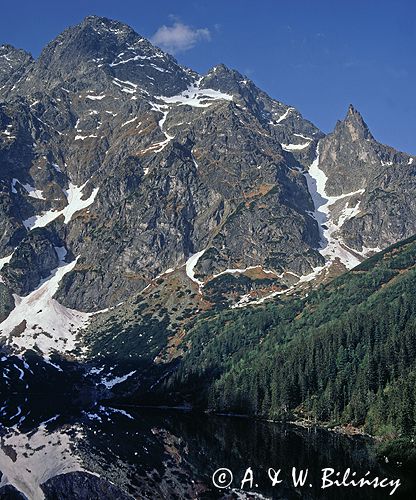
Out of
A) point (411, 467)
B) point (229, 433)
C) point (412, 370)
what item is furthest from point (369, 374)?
point (411, 467)

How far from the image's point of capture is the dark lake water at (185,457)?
76.9m

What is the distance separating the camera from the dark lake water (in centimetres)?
7694

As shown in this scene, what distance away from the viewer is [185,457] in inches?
3957

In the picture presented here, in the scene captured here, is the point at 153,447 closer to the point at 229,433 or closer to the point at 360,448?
the point at 229,433

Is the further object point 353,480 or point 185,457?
point 185,457

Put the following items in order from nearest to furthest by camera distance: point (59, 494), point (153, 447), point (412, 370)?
1. point (59, 494)
2. point (153, 447)
3. point (412, 370)

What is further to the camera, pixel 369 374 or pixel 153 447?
pixel 369 374

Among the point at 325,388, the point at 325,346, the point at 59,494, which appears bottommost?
the point at 59,494

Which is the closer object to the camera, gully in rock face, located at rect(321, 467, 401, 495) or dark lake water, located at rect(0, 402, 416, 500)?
gully in rock face, located at rect(321, 467, 401, 495)

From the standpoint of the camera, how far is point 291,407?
175250mm

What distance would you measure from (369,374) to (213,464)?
7781cm

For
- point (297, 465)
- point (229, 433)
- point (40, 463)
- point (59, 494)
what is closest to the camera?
point (59, 494)

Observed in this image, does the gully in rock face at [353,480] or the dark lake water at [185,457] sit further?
the dark lake water at [185,457]

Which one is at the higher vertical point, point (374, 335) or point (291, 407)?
point (374, 335)
